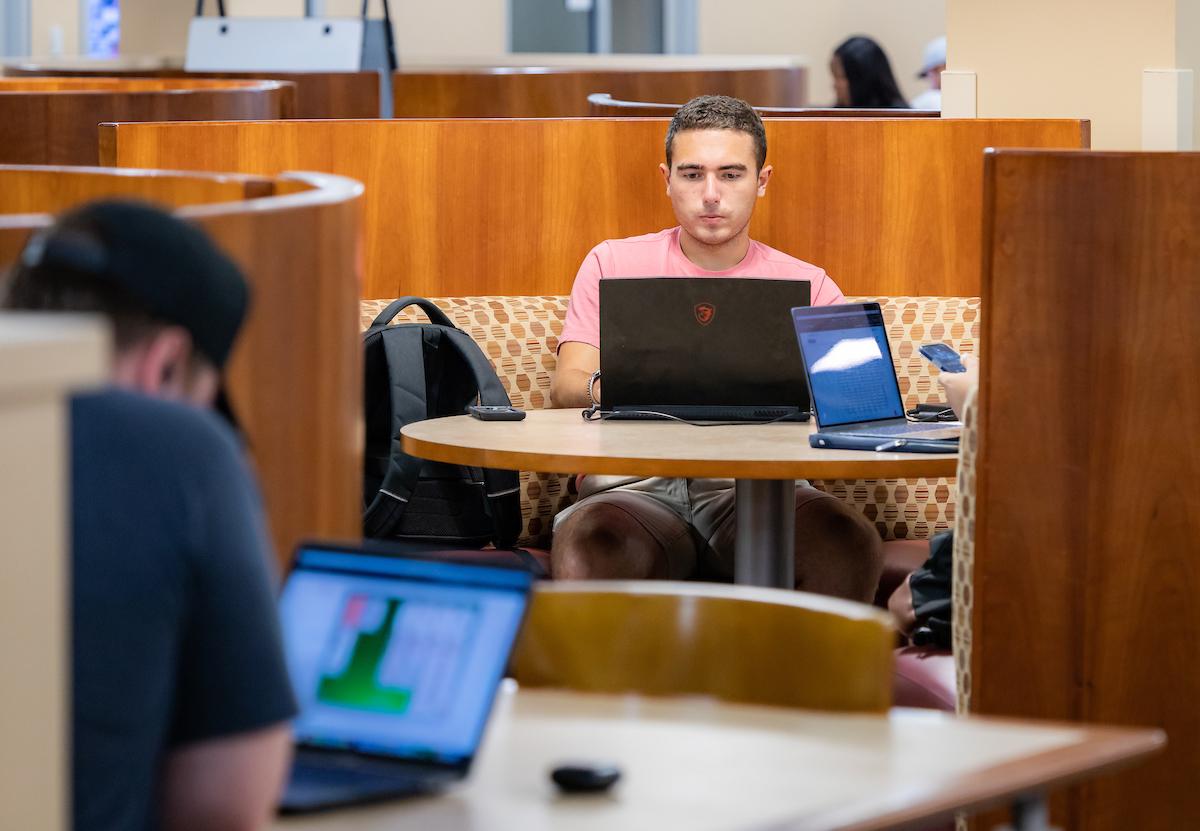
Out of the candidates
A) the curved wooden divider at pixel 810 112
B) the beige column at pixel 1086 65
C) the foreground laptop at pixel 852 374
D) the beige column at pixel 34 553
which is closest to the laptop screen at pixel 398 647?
the beige column at pixel 34 553

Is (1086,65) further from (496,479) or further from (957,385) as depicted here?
(496,479)

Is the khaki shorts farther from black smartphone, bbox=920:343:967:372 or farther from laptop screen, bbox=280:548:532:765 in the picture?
laptop screen, bbox=280:548:532:765

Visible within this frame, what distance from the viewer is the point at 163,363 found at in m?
1.23

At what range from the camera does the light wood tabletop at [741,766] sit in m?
1.42

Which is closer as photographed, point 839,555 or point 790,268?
point 839,555

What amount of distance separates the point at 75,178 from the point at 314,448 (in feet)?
3.52

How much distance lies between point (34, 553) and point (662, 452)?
1995mm

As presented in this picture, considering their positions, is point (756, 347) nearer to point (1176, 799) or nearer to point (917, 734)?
point (1176, 799)

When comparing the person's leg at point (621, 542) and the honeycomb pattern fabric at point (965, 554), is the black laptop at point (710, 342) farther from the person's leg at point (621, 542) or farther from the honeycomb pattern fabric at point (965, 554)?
the honeycomb pattern fabric at point (965, 554)

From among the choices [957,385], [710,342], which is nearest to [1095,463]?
[957,385]

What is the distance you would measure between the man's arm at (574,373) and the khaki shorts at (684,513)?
18 centimetres

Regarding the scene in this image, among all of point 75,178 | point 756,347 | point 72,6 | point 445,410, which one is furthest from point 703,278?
point 72,6

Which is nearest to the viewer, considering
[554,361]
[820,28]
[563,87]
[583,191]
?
[554,361]

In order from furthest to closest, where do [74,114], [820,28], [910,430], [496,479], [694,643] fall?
[820,28] → [74,114] → [496,479] → [910,430] → [694,643]
